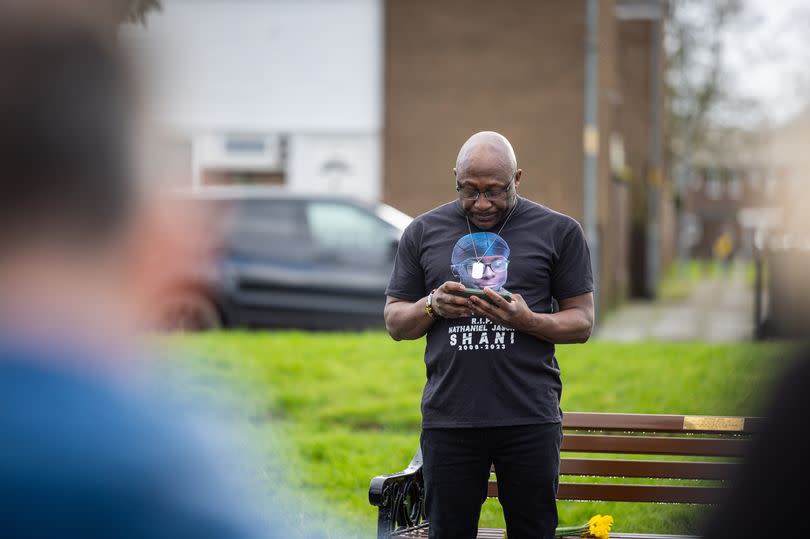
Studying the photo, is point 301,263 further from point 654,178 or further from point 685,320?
point 654,178

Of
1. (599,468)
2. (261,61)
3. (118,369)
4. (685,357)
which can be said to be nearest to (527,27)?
(261,61)

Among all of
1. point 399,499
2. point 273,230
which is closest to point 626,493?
point 399,499

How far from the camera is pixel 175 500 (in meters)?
1.28

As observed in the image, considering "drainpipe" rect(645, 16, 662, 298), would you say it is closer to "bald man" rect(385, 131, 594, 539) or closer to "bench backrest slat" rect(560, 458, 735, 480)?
"bench backrest slat" rect(560, 458, 735, 480)

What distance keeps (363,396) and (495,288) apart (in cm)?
599

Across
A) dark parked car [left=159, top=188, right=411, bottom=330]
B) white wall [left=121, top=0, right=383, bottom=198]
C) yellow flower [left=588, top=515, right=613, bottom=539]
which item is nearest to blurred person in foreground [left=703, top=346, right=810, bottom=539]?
yellow flower [left=588, top=515, right=613, bottom=539]

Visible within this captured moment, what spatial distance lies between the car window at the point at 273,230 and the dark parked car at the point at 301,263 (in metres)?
0.01

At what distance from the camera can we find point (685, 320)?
18.2m

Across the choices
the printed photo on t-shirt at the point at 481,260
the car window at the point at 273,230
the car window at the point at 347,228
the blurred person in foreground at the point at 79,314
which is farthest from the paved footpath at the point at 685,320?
the blurred person in foreground at the point at 79,314

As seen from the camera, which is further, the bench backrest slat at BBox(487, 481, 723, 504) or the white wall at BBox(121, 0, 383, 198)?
the white wall at BBox(121, 0, 383, 198)

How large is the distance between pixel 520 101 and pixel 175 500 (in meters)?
16.1

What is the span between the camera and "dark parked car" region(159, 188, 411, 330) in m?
12.4

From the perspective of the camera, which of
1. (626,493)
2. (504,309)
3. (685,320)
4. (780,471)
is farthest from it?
(685,320)

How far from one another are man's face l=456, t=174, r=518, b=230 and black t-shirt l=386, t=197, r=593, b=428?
0.06 metres
